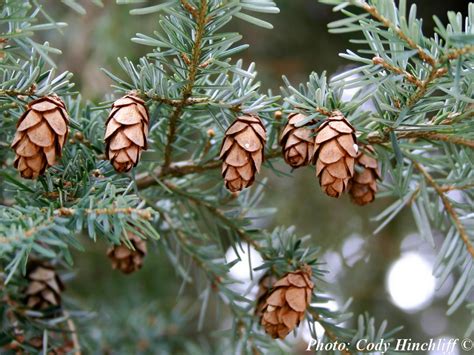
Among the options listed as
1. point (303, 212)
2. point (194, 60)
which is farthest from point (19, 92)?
point (303, 212)

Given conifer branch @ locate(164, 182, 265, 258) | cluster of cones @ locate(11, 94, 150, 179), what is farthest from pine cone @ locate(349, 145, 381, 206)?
cluster of cones @ locate(11, 94, 150, 179)

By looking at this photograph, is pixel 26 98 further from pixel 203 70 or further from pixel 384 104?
pixel 384 104

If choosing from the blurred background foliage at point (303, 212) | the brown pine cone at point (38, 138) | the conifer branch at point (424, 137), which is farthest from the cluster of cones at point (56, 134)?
the blurred background foliage at point (303, 212)

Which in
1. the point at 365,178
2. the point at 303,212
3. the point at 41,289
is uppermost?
the point at 303,212

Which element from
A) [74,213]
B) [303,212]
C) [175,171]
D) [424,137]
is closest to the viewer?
[74,213]

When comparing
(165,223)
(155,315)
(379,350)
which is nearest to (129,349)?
(155,315)

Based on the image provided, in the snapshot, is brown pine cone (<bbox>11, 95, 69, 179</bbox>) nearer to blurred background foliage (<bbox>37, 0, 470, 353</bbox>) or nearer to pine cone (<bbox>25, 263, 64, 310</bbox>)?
pine cone (<bbox>25, 263, 64, 310</bbox>)

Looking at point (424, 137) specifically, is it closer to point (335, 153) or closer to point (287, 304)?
point (335, 153)
